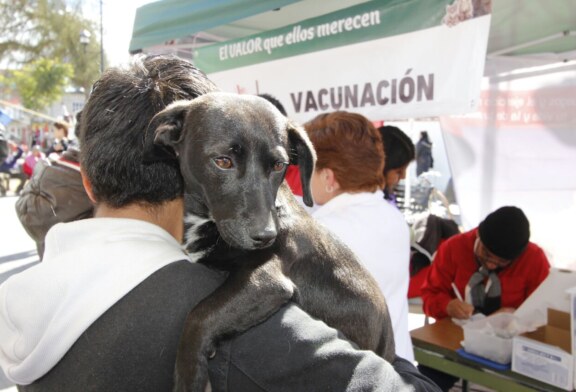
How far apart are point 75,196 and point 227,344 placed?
196 cm

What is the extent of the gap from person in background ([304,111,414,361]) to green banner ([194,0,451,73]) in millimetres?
880

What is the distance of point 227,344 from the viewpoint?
108 centimetres

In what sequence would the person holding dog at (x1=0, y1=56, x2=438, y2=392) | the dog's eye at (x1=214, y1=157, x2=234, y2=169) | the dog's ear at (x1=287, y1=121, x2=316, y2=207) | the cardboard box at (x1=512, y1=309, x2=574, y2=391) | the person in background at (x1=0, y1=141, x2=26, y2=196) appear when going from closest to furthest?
the person holding dog at (x1=0, y1=56, x2=438, y2=392) < the dog's eye at (x1=214, y1=157, x2=234, y2=169) < the dog's ear at (x1=287, y1=121, x2=316, y2=207) < the cardboard box at (x1=512, y1=309, x2=574, y2=391) < the person in background at (x1=0, y1=141, x2=26, y2=196)

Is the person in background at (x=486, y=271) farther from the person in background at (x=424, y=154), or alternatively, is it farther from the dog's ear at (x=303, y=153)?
the person in background at (x=424, y=154)

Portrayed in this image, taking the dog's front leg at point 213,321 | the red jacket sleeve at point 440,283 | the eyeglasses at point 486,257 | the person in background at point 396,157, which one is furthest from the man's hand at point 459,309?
the dog's front leg at point 213,321

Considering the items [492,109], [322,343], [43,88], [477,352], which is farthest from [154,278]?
[43,88]

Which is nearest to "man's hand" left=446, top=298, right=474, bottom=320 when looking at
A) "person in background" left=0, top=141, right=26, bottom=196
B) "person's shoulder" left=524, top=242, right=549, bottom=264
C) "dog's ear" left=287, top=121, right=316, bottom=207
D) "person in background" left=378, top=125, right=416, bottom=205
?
"person's shoulder" left=524, top=242, right=549, bottom=264

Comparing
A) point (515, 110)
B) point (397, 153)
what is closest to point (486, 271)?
point (397, 153)

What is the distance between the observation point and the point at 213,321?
1143mm

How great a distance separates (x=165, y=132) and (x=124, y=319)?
462mm

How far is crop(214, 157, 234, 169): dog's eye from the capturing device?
1340 millimetres

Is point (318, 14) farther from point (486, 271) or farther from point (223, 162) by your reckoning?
point (223, 162)

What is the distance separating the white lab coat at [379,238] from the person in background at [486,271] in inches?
46.6

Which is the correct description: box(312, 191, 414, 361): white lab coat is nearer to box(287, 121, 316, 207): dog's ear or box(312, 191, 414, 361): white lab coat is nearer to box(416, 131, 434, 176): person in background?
box(287, 121, 316, 207): dog's ear
